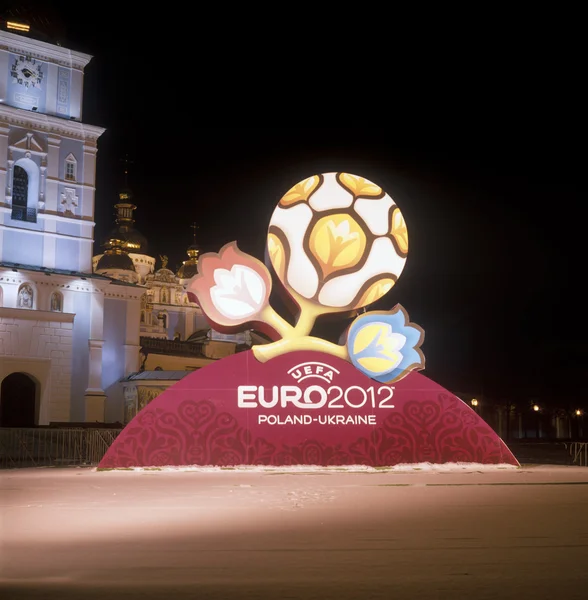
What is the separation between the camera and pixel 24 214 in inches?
1789

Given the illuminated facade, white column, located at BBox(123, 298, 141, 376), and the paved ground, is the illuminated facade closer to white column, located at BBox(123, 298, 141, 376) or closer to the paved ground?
white column, located at BBox(123, 298, 141, 376)

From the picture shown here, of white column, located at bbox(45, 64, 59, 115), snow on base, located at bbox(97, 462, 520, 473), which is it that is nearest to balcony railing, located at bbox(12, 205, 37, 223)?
white column, located at bbox(45, 64, 59, 115)

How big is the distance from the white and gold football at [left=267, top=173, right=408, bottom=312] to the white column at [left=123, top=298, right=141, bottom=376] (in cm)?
2685

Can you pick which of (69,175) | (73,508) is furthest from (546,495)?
(69,175)

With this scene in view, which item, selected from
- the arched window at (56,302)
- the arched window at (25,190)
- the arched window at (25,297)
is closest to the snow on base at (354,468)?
the arched window at (25,297)

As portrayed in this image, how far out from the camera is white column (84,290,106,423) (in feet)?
151

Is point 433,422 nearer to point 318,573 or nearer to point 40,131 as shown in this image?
point 318,573

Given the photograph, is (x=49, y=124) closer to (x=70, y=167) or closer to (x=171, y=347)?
(x=70, y=167)

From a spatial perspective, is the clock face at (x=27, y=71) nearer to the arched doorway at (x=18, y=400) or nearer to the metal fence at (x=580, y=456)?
the arched doorway at (x=18, y=400)

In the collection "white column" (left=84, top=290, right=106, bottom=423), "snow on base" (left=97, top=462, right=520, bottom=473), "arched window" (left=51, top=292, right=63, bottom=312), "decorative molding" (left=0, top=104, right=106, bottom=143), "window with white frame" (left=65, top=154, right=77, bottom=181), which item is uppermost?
"decorative molding" (left=0, top=104, right=106, bottom=143)

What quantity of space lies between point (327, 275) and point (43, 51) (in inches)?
1066

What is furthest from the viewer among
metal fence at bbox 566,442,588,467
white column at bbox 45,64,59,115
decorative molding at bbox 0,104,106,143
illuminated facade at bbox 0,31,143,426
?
white column at bbox 45,64,59,115

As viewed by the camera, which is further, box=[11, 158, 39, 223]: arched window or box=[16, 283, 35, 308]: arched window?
box=[11, 158, 39, 223]: arched window

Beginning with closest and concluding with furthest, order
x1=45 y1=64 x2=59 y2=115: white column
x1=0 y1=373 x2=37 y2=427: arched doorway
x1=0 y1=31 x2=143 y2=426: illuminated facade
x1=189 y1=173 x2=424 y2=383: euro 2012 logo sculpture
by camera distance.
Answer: x1=189 y1=173 x2=424 y2=383: euro 2012 logo sculpture < x1=0 y1=31 x2=143 y2=426: illuminated facade < x1=0 y1=373 x2=37 y2=427: arched doorway < x1=45 y1=64 x2=59 y2=115: white column
